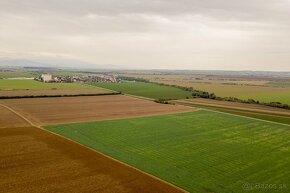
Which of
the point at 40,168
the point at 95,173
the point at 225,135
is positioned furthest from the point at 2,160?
the point at 225,135

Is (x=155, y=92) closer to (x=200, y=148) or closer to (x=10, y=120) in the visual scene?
(x=10, y=120)

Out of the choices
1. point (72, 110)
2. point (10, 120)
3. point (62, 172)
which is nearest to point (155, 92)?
point (72, 110)

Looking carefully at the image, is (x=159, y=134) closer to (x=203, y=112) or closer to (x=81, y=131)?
(x=81, y=131)

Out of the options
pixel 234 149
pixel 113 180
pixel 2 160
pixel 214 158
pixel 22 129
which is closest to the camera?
pixel 113 180

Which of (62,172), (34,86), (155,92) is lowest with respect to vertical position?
(62,172)

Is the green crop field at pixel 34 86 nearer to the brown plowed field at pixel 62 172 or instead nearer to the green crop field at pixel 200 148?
the green crop field at pixel 200 148

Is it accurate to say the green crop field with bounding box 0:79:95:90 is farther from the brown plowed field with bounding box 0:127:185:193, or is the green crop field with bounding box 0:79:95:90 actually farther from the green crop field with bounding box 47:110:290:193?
the brown plowed field with bounding box 0:127:185:193

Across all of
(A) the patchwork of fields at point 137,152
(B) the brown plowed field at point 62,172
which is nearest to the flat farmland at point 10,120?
(A) the patchwork of fields at point 137,152
